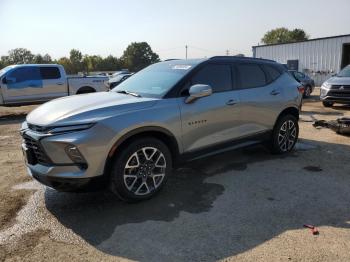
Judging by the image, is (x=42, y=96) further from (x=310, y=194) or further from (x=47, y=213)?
(x=310, y=194)

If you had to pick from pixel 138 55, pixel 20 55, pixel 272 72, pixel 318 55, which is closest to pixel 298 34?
pixel 138 55

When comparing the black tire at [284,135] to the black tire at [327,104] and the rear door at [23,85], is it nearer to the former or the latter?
the black tire at [327,104]

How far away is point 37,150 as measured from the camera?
3.96m

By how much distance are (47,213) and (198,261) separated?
6.60 ft

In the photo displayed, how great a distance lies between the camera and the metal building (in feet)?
89.2

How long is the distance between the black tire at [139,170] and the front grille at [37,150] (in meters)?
0.76

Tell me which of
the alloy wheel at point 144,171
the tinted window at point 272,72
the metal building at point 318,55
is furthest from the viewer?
the metal building at point 318,55

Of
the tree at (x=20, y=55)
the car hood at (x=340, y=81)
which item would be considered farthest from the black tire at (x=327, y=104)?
the tree at (x=20, y=55)

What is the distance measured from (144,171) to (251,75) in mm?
2661

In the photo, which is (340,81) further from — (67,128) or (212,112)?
(67,128)

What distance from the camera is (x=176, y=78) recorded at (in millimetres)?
4840

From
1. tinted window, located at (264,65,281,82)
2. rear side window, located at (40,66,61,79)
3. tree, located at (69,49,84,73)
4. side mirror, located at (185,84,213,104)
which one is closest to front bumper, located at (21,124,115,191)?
side mirror, located at (185,84,213,104)

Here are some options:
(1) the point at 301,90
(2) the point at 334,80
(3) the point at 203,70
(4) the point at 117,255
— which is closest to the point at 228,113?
(3) the point at 203,70

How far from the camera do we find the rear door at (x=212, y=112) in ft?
15.5
